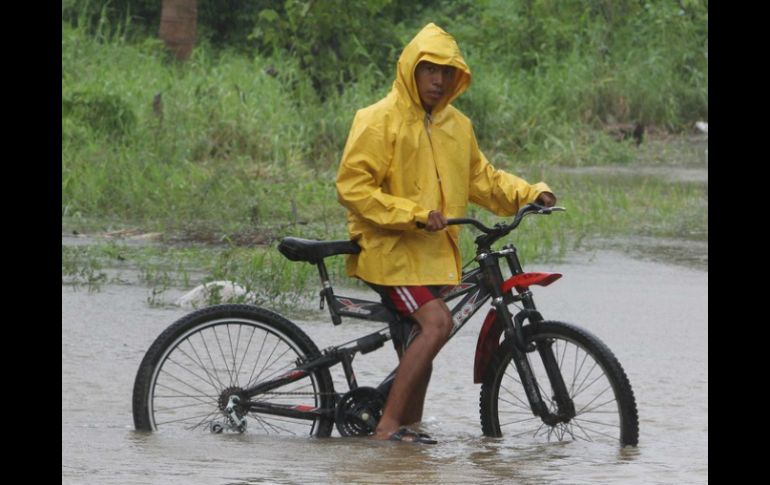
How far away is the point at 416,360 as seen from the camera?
20.3 ft

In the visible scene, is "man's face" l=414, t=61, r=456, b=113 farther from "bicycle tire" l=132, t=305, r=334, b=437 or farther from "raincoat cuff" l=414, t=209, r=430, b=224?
"bicycle tire" l=132, t=305, r=334, b=437

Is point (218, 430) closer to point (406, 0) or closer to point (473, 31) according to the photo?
point (473, 31)

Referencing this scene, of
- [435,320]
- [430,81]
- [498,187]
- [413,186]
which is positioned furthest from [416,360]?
[430,81]

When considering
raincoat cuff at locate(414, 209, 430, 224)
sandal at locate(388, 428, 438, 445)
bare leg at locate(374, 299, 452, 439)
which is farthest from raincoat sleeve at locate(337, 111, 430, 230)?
sandal at locate(388, 428, 438, 445)

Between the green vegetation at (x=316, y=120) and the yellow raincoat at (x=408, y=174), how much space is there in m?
3.62

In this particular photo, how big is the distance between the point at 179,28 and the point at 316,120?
7243 mm

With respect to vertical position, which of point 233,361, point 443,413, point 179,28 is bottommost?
point 443,413

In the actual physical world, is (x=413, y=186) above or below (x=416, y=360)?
above

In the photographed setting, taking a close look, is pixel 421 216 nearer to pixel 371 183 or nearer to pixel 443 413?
pixel 371 183

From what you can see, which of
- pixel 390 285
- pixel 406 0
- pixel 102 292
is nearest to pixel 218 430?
pixel 390 285

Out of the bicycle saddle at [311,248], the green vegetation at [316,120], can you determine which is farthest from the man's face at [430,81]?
the green vegetation at [316,120]

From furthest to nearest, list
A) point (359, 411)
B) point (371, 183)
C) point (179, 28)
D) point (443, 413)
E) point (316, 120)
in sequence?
1. point (179, 28)
2. point (316, 120)
3. point (443, 413)
4. point (359, 411)
5. point (371, 183)

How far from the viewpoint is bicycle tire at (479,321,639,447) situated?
607 centimetres

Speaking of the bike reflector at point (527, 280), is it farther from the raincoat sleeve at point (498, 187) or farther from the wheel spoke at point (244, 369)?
the wheel spoke at point (244, 369)
